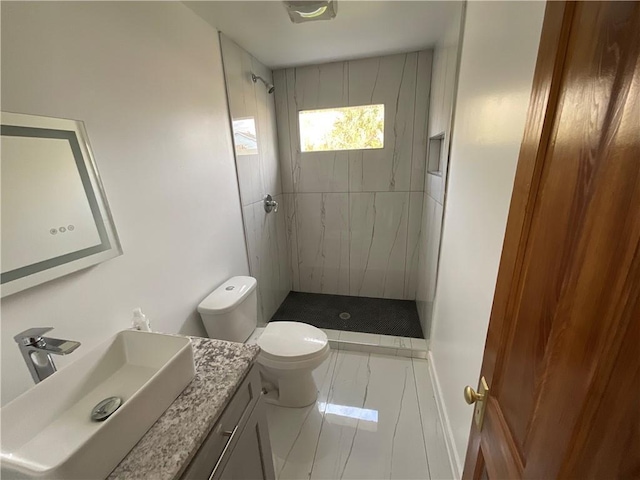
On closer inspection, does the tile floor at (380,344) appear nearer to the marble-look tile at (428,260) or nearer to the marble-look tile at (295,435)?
the marble-look tile at (428,260)

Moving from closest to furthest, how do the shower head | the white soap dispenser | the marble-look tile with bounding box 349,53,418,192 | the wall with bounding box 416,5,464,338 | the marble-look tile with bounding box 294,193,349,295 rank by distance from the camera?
the white soap dispenser, the wall with bounding box 416,5,464,338, the shower head, the marble-look tile with bounding box 349,53,418,192, the marble-look tile with bounding box 294,193,349,295

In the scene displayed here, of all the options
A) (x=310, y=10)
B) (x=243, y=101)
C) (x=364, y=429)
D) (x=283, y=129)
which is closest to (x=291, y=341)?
(x=364, y=429)

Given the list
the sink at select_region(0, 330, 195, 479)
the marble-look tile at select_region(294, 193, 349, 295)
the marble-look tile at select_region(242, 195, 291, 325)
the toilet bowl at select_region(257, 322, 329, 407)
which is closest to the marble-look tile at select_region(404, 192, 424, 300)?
the marble-look tile at select_region(294, 193, 349, 295)

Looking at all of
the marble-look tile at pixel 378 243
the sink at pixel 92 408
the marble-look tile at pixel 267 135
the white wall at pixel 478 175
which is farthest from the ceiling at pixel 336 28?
the sink at pixel 92 408

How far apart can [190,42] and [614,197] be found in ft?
5.92

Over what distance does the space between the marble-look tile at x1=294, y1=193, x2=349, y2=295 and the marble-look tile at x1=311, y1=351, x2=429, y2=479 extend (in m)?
0.99

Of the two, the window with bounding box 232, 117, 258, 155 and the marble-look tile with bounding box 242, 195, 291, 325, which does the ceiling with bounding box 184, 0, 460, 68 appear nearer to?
the window with bounding box 232, 117, 258, 155

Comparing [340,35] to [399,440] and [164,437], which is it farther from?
[399,440]

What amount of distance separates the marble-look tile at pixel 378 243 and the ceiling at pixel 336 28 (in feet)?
3.77

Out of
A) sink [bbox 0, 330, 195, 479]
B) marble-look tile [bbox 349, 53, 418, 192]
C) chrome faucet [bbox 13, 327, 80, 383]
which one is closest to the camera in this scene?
sink [bbox 0, 330, 195, 479]

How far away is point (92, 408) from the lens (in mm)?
776

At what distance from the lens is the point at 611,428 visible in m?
0.33

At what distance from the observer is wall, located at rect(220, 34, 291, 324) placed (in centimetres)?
186

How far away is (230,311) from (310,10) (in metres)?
1.63
